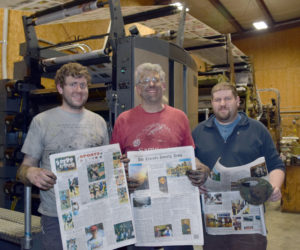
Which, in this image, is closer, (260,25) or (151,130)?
(151,130)

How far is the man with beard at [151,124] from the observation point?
1556 mm

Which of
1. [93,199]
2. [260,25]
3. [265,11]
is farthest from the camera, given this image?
[260,25]

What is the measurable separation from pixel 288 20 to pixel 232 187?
9.02 m

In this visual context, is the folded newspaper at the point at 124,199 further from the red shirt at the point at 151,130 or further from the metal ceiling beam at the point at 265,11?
the metal ceiling beam at the point at 265,11

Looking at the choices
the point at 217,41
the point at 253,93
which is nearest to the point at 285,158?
the point at 253,93

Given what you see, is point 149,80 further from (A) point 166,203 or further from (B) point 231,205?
(B) point 231,205

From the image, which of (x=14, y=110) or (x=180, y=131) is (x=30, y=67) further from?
(x=180, y=131)

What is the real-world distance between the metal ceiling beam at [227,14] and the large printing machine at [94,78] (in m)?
5.01

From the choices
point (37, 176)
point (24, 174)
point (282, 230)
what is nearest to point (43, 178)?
point (37, 176)

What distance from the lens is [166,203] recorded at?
58.3 inches

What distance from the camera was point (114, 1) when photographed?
2164 millimetres

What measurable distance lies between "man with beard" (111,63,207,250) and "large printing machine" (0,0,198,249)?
47 centimetres

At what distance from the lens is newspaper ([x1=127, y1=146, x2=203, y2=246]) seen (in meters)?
1.46

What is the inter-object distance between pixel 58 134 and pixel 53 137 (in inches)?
1.1
